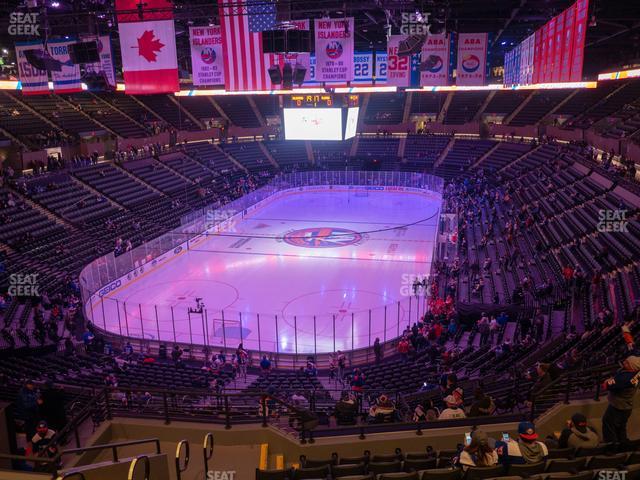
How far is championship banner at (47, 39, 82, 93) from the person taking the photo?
57.0 ft

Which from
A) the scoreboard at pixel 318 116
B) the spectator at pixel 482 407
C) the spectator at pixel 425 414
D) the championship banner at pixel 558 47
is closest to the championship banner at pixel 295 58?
the championship banner at pixel 558 47

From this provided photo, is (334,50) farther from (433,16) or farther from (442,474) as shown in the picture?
(442,474)

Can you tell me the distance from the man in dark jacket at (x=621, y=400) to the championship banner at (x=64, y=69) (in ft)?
59.5

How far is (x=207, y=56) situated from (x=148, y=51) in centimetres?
303

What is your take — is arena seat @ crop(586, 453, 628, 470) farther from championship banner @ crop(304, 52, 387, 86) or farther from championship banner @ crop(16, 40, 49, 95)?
championship banner @ crop(304, 52, 387, 86)

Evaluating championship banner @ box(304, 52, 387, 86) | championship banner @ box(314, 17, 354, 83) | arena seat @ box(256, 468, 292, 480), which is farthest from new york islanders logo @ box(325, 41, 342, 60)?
arena seat @ box(256, 468, 292, 480)

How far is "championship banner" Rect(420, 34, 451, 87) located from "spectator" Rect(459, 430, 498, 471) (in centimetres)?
1701

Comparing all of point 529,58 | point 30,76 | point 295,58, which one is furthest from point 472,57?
point 30,76

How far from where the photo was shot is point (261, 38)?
51.2 feet

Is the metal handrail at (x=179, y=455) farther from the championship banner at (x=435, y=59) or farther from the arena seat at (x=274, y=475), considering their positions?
the championship banner at (x=435, y=59)

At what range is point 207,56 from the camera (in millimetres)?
17094

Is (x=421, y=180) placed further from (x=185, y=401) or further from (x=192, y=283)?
(x=185, y=401)

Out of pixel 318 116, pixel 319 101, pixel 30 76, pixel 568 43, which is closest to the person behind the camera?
pixel 568 43

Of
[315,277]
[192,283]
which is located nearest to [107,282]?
[192,283]
